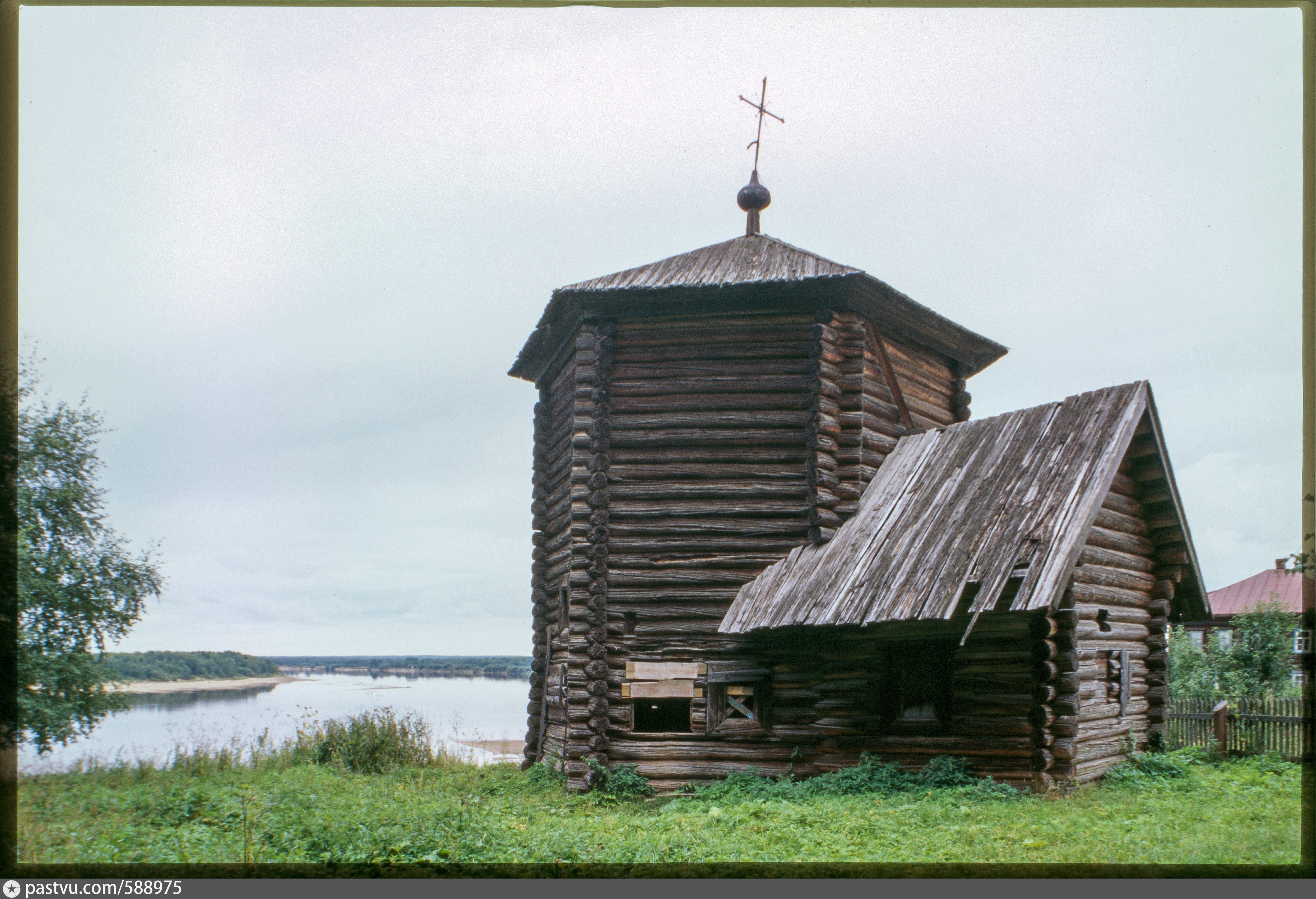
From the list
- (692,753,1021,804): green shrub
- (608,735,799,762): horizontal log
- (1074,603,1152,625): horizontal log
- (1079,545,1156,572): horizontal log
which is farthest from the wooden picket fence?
(608,735,799,762): horizontal log

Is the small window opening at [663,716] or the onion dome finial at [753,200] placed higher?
the onion dome finial at [753,200]

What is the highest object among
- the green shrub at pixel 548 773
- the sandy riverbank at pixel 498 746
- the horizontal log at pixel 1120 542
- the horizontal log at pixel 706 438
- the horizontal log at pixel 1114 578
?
the horizontal log at pixel 706 438

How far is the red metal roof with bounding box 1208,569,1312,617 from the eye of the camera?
16.4 metres

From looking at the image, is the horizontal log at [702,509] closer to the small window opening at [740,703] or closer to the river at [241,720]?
the small window opening at [740,703]

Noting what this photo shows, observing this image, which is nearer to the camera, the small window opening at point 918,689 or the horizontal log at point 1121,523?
the small window opening at point 918,689

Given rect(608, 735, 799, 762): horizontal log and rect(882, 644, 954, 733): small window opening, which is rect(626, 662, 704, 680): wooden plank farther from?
rect(882, 644, 954, 733): small window opening

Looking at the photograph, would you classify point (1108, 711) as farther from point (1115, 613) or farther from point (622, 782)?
point (622, 782)

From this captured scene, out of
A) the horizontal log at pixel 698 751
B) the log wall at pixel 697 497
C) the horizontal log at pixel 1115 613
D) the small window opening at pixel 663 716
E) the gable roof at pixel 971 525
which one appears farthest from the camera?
the small window opening at pixel 663 716

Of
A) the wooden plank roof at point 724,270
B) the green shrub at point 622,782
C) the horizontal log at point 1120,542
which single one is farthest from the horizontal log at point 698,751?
the wooden plank roof at point 724,270

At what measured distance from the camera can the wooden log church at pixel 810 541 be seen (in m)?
12.2

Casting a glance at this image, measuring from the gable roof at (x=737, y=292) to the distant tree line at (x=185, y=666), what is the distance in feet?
23.7

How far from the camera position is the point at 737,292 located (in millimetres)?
14273

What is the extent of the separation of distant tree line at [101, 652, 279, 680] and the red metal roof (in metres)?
15.4

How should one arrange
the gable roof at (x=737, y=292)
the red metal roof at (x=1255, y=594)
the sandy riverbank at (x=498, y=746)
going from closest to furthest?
the gable roof at (x=737, y=292)
the red metal roof at (x=1255, y=594)
the sandy riverbank at (x=498, y=746)
